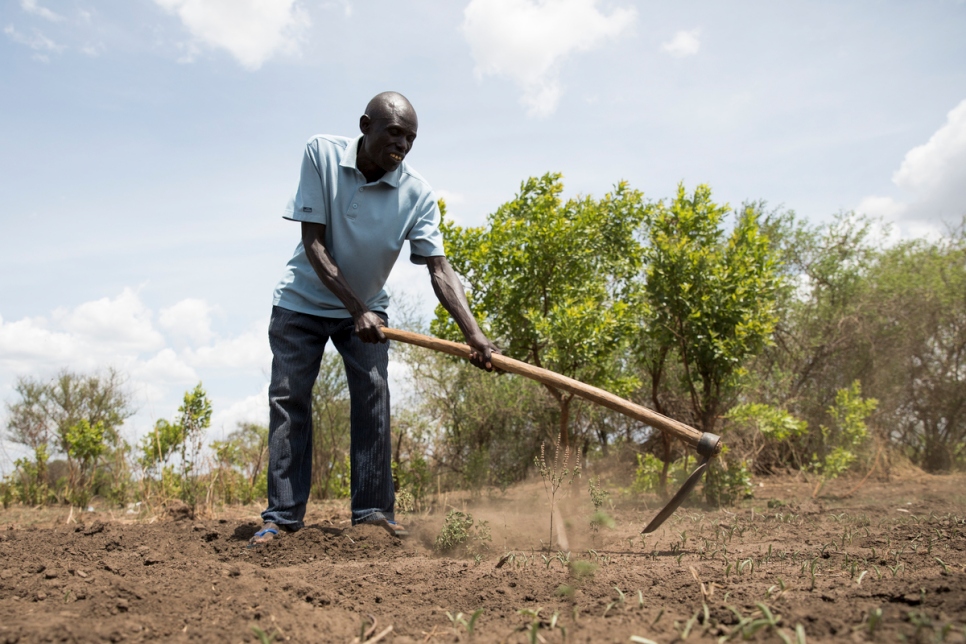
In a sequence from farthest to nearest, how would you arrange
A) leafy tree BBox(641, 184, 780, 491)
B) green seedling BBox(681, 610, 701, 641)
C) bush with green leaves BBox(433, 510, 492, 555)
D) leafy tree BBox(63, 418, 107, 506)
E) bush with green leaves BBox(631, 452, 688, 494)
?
1. leafy tree BBox(63, 418, 107, 506)
2. bush with green leaves BBox(631, 452, 688, 494)
3. leafy tree BBox(641, 184, 780, 491)
4. bush with green leaves BBox(433, 510, 492, 555)
5. green seedling BBox(681, 610, 701, 641)

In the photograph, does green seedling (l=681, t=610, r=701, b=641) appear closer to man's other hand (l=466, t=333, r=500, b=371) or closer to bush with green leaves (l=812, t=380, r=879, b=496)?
Answer: man's other hand (l=466, t=333, r=500, b=371)

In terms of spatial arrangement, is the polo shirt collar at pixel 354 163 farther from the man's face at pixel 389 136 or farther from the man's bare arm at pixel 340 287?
the man's bare arm at pixel 340 287

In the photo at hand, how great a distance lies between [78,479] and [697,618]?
6789mm

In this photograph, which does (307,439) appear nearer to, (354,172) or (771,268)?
(354,172)

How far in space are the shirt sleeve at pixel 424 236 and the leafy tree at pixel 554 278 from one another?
1.59 m

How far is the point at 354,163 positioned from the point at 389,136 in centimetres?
30

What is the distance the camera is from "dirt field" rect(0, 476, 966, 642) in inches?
69.7

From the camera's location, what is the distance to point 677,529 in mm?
4125

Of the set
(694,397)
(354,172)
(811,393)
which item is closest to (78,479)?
(354,172)

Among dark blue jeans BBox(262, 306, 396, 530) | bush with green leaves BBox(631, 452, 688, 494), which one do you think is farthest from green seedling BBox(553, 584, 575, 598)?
bush with green leaves BBox(631, 452, 688, 494)

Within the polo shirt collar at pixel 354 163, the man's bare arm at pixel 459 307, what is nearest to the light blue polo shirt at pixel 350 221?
the polo shirt collar at pixel 354 163

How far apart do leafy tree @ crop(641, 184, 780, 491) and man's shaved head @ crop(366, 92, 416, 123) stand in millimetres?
2724

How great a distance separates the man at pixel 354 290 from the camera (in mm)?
3758

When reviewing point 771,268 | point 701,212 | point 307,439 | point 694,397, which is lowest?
point 307,439
